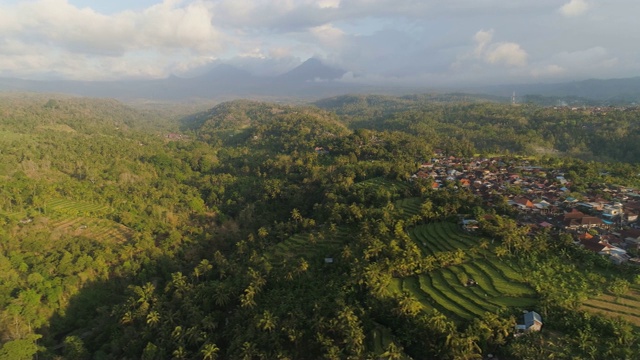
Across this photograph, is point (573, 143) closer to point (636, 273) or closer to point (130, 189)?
point (636, 273)

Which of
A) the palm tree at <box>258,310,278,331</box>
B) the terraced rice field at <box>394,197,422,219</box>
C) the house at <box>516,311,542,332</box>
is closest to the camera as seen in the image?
the house at <box>516,311,542,332</box>

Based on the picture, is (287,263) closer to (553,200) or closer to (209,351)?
(209,351)

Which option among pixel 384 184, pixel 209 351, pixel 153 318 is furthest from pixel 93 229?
pixel 384 184

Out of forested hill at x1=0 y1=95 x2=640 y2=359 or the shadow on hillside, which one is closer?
forested hill at x1=0 y1=95 x2=640 y2=359

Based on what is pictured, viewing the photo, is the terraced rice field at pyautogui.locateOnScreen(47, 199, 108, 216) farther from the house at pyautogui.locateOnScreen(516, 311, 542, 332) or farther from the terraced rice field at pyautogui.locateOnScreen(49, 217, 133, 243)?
the house at pyautogui.locateOnScreen(516, 311, 542, 332)

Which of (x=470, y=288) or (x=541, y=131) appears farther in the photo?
(x=541, y=131)

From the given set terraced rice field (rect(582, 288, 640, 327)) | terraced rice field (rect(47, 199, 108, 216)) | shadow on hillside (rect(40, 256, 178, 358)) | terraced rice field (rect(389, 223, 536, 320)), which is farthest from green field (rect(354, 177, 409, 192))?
terraced rice field (rect(47, 199, 108, 216))

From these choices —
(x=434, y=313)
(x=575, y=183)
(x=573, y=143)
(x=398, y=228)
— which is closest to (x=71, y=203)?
(x=398, y=228)
